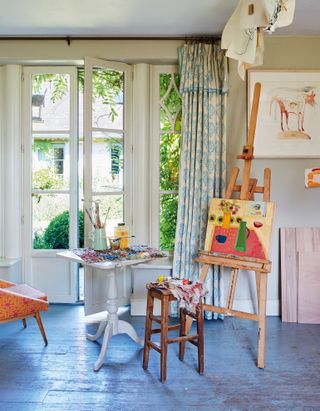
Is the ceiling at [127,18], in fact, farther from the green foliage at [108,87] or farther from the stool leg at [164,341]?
the stool leg at [164,341]

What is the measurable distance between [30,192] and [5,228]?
429mm

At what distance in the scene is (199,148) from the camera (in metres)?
3.69

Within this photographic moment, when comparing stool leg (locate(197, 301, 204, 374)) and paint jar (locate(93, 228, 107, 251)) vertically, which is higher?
paint jar (locate(93, 228, 107, 251))

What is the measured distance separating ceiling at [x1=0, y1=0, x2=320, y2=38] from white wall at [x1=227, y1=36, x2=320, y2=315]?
0.53 feet

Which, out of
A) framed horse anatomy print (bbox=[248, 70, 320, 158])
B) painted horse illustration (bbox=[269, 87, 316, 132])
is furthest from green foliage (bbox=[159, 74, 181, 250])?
painted horse illustration (bbox=[269, 87, 316, 132])

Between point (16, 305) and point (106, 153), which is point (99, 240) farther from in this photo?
point (106, 153)

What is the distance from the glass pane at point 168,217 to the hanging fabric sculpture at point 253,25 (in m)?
1.77

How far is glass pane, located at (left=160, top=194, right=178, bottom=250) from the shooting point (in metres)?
4.06

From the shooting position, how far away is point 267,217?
3.12 meters

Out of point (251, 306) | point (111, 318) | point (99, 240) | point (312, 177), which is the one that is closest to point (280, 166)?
point (312, 177)

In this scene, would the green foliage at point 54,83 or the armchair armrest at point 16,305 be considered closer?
the armchair armrest at point 16,305

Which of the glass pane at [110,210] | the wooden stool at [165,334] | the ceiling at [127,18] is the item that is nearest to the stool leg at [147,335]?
the wooden stool at [165,334]

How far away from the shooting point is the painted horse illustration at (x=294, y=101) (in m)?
3.77

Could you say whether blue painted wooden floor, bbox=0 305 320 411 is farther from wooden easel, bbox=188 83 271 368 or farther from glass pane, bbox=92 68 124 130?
glass pane, bbox=92 68 124 130
